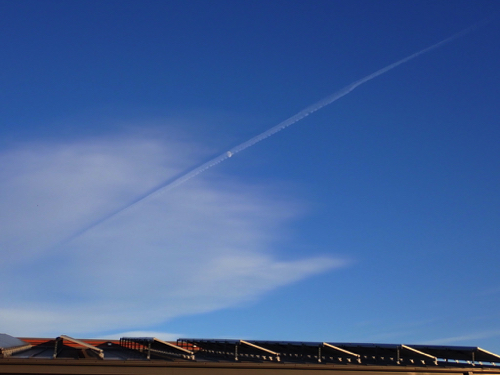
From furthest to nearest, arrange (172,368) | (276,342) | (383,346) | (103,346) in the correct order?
(103,346) < (276,342) < (383,346) < (172,368)

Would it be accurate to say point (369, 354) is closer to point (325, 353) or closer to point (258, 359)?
point (325, 353)

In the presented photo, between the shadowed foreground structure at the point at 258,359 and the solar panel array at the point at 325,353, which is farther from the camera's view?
the solar panel array at the point at 325,353

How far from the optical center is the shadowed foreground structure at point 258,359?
2744cm

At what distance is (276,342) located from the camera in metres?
37.5

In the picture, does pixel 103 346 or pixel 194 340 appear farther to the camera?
pixel 194 340

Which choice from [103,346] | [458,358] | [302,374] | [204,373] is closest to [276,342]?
[302,374]

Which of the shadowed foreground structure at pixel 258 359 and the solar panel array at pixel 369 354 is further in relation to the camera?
the solar panel array at pixel 369 354

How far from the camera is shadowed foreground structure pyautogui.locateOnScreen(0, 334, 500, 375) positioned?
27.4 metres

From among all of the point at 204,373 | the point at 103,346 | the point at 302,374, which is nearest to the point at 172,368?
the point at 204,373

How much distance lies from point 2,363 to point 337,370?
18698mm

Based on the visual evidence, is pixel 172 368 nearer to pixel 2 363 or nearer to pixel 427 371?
pixel 2 363

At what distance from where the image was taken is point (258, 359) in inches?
1309

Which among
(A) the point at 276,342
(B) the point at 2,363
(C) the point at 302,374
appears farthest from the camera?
(A) the point at 276,342

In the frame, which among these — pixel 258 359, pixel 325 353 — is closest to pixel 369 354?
pixel 325 353
